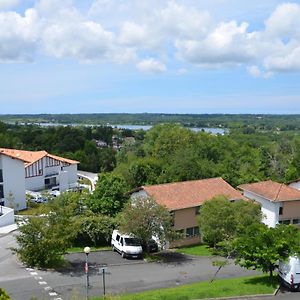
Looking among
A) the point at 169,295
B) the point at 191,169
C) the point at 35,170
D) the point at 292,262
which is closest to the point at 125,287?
the point at 169,295

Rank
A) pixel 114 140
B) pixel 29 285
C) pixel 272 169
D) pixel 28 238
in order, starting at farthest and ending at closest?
pixel 114 140
pixel 272 169
pixel 28 238
pixel 29 285

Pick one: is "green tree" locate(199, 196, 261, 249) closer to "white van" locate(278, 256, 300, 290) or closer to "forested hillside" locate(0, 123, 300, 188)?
"white van" locate(278, 256, 300, 290)

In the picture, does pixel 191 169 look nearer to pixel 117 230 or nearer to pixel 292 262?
pixel 117 230

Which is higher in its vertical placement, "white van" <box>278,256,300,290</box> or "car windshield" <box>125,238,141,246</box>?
"white van" <box>278,256,300,290</box>

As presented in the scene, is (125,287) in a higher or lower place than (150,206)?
lower

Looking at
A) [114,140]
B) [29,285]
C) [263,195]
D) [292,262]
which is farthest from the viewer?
[114,140]

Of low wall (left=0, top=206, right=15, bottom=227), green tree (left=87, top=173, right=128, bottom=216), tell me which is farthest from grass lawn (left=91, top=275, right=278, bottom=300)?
low wall (left=0, top=206, right=15, bottom=227)

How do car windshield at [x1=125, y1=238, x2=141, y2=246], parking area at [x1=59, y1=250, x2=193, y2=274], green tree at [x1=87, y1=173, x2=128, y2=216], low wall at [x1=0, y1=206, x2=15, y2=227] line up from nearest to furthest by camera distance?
parking area at [x1=59, y1=250, x2=193, y2=274] < car windshield at [x1=125, y1=238, x2=141, y2=246] < green tree at [x1=87, y1=173, x2=128, y2=216] < low wall at [x1=0, y1=206, x2=15, y2=227]
